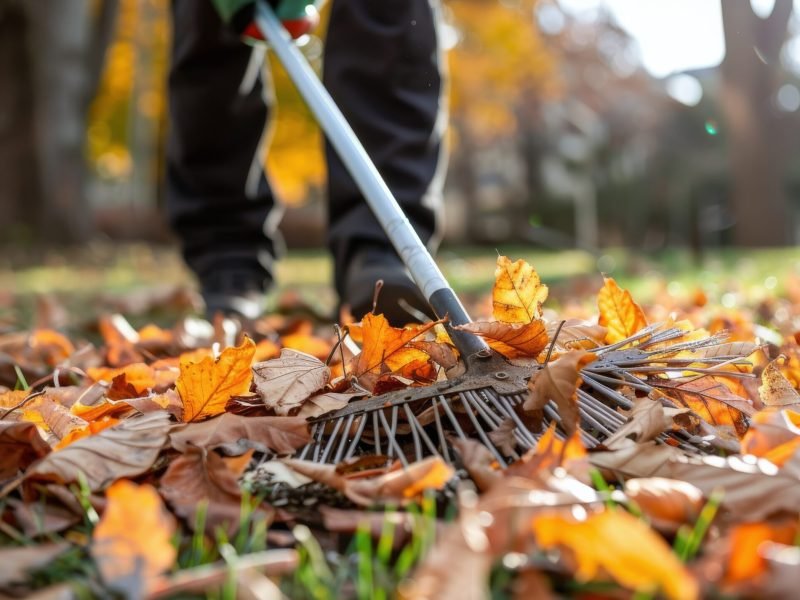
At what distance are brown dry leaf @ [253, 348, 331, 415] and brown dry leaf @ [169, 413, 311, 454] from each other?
0.06 m

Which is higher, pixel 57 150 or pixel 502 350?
pixel 502 350

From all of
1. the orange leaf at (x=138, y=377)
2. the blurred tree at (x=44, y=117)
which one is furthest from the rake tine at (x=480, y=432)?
the blurred tree at (x=44, y=117)

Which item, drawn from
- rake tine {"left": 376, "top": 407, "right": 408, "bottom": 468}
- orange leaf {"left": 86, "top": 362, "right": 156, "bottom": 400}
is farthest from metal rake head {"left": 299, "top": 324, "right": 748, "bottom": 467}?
orange leaf {"left": 86, "top": 362, "right": 156, "bottom": 400}

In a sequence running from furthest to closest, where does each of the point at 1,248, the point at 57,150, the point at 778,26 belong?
1. the point at 57,150
2. the point at 1,248
3. the point at 778,26

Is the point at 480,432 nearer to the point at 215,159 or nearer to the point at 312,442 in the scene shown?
the point at 312,442

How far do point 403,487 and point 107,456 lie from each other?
381 mm

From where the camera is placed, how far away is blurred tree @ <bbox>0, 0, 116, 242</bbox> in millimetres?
10516

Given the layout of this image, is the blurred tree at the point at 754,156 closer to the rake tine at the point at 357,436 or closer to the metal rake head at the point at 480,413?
the metal rake head at the point at 480,413

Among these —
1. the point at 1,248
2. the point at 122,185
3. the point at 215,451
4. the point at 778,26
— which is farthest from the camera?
the point at 122,185

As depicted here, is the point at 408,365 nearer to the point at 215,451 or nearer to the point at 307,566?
the point at 215,451

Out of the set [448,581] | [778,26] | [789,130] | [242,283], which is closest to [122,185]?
[789,130]

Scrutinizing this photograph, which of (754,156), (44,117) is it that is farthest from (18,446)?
(754,156)

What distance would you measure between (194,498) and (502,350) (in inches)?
20.0

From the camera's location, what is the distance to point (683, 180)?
23562mm
